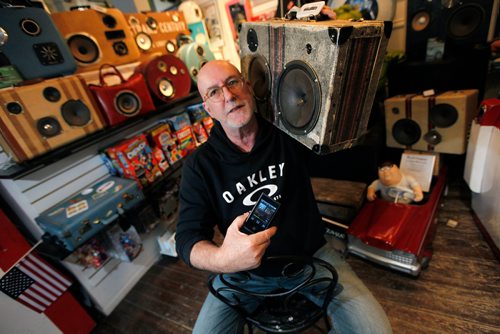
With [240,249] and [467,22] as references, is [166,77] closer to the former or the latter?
[240,249]

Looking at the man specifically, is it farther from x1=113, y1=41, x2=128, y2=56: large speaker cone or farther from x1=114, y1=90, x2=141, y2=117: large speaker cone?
x1=113, y1=41, x2=128, y2=56: large speaker cone

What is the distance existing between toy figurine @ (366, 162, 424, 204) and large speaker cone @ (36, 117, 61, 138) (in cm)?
186

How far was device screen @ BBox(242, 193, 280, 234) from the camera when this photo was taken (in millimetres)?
613

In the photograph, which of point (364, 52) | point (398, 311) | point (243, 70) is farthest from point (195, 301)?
point (364, 52)

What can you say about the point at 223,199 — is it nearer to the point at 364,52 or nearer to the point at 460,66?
the point at 364,52

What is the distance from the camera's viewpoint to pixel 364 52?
599 millimetres

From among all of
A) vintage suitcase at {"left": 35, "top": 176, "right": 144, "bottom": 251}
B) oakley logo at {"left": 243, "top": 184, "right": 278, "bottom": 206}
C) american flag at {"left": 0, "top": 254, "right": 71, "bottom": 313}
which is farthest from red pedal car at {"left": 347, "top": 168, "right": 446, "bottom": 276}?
american flag at {"left": 0, "top": 254, "right": 71, "bottom": 313}

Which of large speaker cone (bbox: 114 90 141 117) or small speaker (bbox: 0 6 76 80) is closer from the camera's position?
small speaker (bbox: 0 6 76 80)

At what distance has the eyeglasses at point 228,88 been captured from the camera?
0.88 m

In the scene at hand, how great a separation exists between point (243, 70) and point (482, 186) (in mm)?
1482

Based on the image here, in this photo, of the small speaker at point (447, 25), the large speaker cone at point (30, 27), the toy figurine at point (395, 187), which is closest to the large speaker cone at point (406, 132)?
the toy figurine at point (395, 187)

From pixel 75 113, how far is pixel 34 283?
1.00 metres

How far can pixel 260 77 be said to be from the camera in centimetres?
89

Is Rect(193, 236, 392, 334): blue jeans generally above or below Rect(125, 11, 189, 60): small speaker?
below
